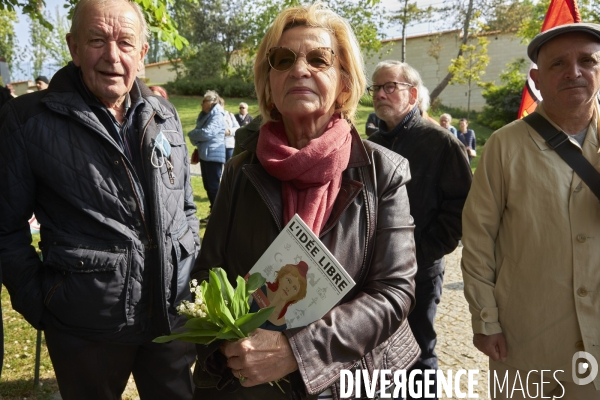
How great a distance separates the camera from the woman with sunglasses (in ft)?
5.01

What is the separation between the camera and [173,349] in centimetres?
255

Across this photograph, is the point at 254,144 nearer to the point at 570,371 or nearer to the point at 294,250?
the point at 294,250

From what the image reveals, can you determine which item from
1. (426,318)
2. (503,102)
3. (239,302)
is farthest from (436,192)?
(503,102)

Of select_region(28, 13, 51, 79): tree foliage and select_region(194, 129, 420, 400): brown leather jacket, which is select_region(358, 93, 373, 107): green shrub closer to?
select_region(194, 129, 420, 400): brown leather jacket

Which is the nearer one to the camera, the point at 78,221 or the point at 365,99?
the point at 78,221

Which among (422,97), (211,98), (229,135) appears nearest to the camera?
(422,97)

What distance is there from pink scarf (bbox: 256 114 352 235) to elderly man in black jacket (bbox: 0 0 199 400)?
2.90 feet

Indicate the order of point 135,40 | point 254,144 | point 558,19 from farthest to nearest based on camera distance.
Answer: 1. point 558,19
2. point 135,40
3. point 254,144

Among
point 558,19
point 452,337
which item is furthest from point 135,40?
point 452,337

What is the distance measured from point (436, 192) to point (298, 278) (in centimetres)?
192

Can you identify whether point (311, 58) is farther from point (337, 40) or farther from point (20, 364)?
point (20, 364)

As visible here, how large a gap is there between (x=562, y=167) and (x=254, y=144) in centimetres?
138

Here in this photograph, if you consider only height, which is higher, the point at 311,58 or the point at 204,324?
the point at 311,58

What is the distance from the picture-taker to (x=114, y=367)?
240cm
